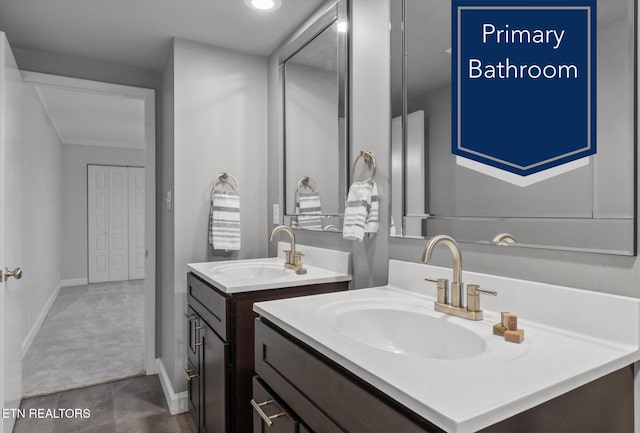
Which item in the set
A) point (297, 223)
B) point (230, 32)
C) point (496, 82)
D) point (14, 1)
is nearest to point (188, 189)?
point (297, 223)

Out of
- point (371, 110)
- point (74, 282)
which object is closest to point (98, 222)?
point (74, 282)

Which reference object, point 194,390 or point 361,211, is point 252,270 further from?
point 361,211

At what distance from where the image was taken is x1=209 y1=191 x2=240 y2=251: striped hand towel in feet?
7.62

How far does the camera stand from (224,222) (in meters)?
2.33

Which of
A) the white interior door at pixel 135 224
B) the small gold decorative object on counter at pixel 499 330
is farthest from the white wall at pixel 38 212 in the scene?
the small gold decorative object on counter at pixel 499 330

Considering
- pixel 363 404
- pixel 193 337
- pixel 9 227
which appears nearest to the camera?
pixel 363 404

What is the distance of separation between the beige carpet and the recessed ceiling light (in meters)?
2.54

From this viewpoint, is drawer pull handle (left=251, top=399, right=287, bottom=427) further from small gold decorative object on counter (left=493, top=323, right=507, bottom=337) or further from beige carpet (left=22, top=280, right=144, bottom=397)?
beige carpet (left=22, top=280, right=144, bottom=397)

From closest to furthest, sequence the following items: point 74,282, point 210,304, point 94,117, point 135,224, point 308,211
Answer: point 210,304 → point 308,211 → point 94,117 → point 74,282 → point 135,224

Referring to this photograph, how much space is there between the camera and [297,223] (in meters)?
2.24

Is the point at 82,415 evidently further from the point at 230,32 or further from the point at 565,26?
the point at 565,26

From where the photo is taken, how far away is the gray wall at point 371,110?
158cm

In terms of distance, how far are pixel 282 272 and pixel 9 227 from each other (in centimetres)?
136

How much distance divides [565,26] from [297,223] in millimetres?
1547
